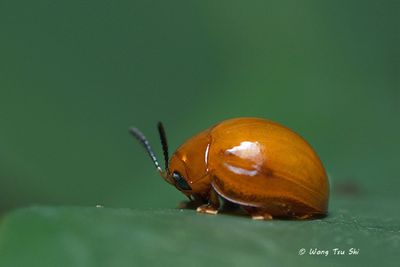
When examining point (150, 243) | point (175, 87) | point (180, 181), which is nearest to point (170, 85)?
point (175, 87)

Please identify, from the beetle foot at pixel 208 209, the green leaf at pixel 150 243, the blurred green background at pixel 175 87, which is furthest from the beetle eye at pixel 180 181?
the green leaf at pixel 150 243

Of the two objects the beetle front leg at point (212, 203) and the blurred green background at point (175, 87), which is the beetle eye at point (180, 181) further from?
the blurred green background at point (175, 87)

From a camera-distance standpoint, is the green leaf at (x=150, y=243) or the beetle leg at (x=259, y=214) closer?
the green leaf at (x=150, y=243)
